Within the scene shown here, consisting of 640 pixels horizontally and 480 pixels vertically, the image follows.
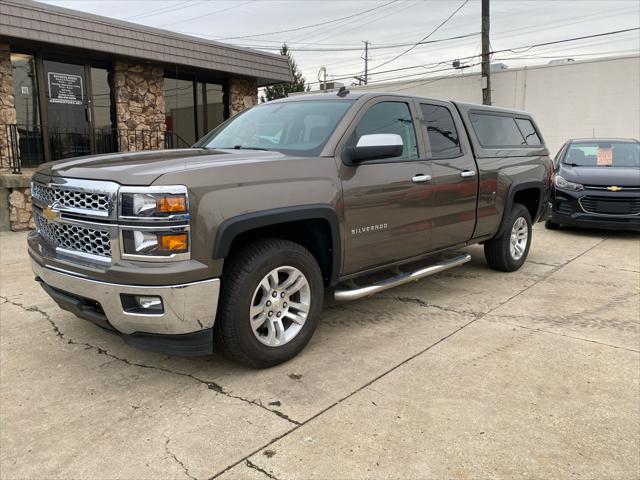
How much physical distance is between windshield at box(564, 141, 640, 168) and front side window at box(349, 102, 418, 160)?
6198mm

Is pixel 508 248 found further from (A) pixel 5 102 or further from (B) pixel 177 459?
(A) pixel 5 102

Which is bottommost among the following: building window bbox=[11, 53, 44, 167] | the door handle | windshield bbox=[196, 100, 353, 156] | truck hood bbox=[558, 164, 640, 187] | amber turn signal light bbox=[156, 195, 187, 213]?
truck hood bbox=[558, 164, 640, 187]

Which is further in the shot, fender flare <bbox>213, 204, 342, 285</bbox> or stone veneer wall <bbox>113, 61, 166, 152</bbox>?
stone veneer wall <bbox>113, 61, 166, 152</bbox>

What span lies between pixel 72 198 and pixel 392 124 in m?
2.57

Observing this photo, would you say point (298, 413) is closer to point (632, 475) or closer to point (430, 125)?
point (632, 475)

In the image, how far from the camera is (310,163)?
11.8ft

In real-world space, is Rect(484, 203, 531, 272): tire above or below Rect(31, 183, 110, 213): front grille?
below

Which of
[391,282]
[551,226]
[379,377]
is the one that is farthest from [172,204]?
[551,226]

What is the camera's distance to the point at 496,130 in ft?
19.3

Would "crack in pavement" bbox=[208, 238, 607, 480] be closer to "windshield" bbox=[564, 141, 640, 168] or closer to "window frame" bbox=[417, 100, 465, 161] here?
"window frame" bbox=[417, 100, 465, 161]

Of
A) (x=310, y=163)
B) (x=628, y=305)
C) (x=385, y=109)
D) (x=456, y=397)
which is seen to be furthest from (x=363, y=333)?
(x=628, y=305)

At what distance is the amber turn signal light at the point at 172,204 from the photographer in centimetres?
285

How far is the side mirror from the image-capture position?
3.68 m

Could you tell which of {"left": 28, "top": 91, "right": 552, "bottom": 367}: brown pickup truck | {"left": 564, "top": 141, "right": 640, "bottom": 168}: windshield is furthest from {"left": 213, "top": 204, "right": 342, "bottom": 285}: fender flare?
{"left": 564, "top": 141, "right": 640, "bottom": 168}: windshield
